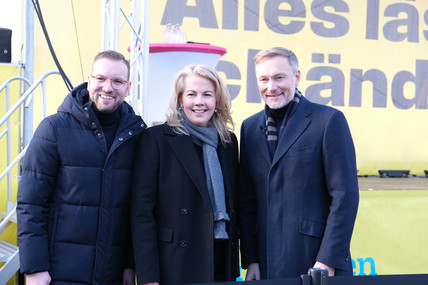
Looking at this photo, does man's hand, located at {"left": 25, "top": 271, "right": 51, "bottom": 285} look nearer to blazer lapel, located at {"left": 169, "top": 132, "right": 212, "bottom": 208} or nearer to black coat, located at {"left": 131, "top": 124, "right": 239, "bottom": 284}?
black coat, located at {"left": 131, "top": 124, "right": 239, "bottom": 284}

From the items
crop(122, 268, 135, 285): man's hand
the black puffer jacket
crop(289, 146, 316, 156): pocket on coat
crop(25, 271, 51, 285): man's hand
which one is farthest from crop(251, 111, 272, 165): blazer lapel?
crop(25, 271, 51, 285): man's hand

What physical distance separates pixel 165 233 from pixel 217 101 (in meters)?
0.56

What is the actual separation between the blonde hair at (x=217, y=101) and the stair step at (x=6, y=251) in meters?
1.52

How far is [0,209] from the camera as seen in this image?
371cm

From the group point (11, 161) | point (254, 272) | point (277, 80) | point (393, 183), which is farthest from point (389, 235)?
point (11, 161)

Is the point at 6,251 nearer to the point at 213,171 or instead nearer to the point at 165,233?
the point at 165,233

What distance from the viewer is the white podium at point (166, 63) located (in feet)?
10.8

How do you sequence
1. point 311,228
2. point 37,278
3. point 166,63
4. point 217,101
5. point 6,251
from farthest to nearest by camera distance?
point 166,63, point 6,251, point 217,101, point 311,228, point 37,278

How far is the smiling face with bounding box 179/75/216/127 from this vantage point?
1.96 m

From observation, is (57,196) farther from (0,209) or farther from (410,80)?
(410,80)

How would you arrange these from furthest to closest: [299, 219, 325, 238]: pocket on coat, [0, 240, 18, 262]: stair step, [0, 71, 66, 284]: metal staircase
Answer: [0, 240, 18, 262]: stair step, [0, 71, 66, 284]: metal staircase, [299, 219, 325, 238]: pocket on coat

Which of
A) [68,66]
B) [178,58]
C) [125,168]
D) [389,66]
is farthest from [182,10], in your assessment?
[125,168]

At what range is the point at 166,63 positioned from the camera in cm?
337

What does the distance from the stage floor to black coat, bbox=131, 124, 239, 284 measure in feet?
7.51
